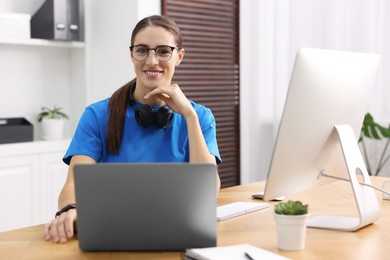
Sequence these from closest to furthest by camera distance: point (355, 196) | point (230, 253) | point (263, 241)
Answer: point (230, 253), point (263, 241), point (355, 196)

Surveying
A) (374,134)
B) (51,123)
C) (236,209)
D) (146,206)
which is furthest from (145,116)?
(374,134)

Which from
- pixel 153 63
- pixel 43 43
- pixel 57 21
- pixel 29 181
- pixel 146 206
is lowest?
pixel 29 181

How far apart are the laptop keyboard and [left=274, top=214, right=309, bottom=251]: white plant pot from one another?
34 centimetres

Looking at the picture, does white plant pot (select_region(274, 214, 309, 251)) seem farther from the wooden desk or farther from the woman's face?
the woman's face

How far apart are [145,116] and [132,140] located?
0.10m

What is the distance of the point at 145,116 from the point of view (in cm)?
205

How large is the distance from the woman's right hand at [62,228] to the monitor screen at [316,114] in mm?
506

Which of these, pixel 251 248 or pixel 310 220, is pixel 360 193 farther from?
pixel 251 248

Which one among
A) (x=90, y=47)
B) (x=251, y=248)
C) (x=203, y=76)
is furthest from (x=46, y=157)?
(x=251, y=248)

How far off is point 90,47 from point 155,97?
6.21 ft

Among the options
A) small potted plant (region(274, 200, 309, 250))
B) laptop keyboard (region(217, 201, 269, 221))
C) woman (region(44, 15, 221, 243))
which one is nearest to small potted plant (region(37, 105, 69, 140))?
woman (region(44, 15, 221, 243))

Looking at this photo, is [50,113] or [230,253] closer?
[230,253]

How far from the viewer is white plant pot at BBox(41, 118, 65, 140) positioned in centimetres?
379

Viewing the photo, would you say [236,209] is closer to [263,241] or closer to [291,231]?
[263,241]
